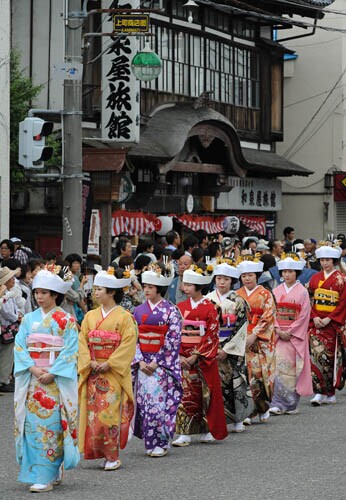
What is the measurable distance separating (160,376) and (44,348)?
5.69 ft

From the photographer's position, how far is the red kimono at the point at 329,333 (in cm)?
1328

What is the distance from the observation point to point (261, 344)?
12016 mm

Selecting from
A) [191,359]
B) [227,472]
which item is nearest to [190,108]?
→ [191,359]

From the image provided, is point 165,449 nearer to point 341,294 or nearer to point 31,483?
point 31,483

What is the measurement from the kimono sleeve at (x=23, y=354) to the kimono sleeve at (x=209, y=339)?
2.46m

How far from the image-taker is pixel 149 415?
31.8 ft

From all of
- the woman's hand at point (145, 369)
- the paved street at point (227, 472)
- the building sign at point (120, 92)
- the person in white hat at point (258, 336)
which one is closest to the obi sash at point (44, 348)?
the paved street at point (227, 472)

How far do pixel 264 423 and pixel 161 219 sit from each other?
459 inches

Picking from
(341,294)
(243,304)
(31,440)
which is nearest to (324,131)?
(341,294)

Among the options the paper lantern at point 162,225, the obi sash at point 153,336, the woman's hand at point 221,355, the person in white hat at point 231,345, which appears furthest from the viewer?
the paper lantern at point 162,225

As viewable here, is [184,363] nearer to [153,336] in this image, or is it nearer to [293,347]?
[153,336]

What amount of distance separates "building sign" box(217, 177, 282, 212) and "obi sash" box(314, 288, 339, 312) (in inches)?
572

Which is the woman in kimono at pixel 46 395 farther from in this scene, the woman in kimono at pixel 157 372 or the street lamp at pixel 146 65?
the street lamp at pixel 146 65

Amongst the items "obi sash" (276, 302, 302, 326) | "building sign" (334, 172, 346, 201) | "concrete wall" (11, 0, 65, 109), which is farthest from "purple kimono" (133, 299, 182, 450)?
"building sign" (334, 172, 346, 201)
